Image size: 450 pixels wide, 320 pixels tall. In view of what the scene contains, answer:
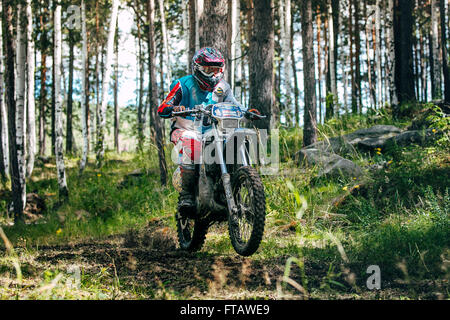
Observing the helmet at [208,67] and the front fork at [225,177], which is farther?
the helmet at [208,67]

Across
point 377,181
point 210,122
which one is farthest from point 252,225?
point 377,181

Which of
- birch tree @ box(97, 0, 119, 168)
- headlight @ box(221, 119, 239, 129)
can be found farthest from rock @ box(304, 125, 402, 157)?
birch tree @ box(97, 0, 119, 168)

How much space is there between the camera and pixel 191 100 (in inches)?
228

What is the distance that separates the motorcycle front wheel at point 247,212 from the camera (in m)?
4.52

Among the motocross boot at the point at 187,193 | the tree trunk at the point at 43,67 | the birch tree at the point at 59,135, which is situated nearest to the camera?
the motocross boot at the point at 187,193

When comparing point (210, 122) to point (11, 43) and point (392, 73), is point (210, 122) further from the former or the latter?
point (392, 73)

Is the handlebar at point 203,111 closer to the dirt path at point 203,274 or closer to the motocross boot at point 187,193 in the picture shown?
the motocross boot at point 187,193

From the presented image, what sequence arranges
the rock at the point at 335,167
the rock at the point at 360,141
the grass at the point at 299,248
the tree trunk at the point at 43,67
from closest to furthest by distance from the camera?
the grass at the point at 299,248, the rock at the point at 335,167, the rock at the point at 360,141, the tree trunk at the point at 43,67

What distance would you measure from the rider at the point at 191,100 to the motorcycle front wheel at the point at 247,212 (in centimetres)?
81

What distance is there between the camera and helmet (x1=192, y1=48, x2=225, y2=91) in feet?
17.9

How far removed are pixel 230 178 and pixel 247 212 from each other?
18.8 inches

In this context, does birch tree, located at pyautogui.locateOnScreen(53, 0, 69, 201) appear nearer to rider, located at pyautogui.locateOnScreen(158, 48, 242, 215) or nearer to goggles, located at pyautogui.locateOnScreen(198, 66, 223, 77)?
rider, located at pyautogui.locateOnScreen(158, 48, 242, 215)

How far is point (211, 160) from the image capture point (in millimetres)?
5277

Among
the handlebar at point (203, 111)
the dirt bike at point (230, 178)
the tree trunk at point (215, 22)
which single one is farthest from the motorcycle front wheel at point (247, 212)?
the tree trunk at point (215, 22)
